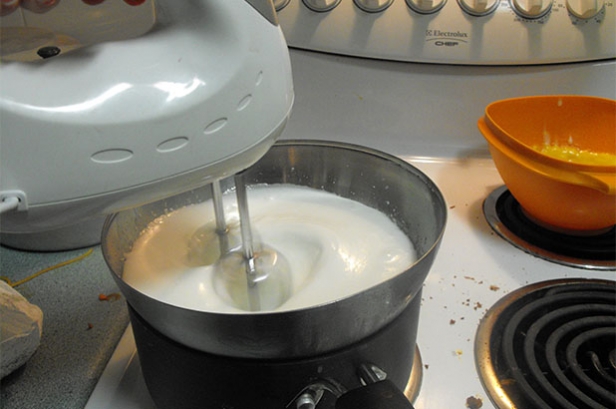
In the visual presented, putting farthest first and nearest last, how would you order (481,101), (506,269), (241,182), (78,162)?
(481,101) → (506,269) → (241,182) → (78,162)

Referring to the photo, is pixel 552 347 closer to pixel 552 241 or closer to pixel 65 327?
pixel 552 241

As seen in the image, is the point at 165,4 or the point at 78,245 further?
the point at 78,245

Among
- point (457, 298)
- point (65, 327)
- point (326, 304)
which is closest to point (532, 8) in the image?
point (457, 298)

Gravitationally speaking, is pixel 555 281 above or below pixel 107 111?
below

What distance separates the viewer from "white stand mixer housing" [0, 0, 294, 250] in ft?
0.70

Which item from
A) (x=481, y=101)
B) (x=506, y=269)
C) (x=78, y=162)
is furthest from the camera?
(x=481, y=101)

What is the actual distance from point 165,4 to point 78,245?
345mm

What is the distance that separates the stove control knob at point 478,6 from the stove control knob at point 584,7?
8cm

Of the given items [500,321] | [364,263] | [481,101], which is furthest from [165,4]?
[481,101]

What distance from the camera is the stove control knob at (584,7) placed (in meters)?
0.52

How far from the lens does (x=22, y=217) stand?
0.72 feet

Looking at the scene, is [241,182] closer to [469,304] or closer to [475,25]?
[469,304]

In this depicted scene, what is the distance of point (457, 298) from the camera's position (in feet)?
1.44

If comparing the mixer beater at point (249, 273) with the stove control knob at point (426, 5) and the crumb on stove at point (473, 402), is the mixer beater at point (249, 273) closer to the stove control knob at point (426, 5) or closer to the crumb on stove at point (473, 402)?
the crumb on stove at point (473, 402)
